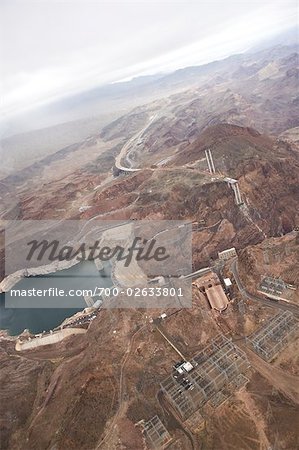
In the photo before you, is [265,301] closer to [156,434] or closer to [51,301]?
[156,434]

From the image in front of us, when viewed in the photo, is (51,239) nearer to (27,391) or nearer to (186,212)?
(186,212)

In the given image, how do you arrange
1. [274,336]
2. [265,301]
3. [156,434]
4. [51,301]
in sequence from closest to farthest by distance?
[156,434]
[274,336]
[265,301]
[51,301]

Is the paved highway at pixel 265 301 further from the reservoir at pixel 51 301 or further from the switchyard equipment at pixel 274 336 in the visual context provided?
the reservoir at pixel 51 301

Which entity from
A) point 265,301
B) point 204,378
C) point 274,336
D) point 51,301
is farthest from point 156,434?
point 51,301

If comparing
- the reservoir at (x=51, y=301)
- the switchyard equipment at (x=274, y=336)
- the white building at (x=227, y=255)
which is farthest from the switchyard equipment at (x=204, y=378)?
the reservoir at (x=51, y=301)

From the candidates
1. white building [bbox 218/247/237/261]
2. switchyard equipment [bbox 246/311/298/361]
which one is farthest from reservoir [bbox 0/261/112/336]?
switchyard equipment [bbox 246/311/298/361]

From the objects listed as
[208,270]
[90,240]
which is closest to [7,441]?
[208,270]
